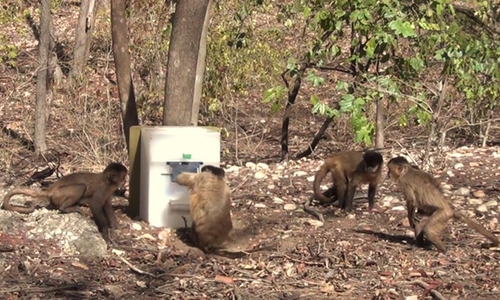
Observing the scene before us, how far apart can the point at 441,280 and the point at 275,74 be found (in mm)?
8402

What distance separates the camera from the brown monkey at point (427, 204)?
7715mm

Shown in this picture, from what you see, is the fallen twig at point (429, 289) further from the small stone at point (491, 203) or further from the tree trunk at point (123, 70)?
the tree trunk at point (123, 70)

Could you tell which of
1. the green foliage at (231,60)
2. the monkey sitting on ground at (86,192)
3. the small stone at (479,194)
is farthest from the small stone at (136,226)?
the green foliage at (231,60)

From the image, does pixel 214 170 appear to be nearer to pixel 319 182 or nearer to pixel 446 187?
pixel 319 182

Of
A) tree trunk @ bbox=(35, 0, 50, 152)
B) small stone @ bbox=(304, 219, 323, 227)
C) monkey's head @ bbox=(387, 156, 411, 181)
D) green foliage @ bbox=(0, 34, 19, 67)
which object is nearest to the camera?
monkey's head @ bbox=(387, 156, 411, 181)

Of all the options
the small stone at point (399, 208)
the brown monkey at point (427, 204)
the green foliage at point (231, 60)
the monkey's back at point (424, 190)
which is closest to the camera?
the brown monkey at point (427, 204)

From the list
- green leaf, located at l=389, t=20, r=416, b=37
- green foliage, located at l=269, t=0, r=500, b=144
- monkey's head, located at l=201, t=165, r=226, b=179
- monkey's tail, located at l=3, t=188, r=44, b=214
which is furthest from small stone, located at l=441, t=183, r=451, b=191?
monkey's tail, located at l=3, t=188, r=44, b=214

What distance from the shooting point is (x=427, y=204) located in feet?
25.8

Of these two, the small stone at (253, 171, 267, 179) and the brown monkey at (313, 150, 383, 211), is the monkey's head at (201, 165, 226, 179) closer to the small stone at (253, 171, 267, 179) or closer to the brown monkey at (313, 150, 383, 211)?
the brown monkey at (313, 150, 383, 211)

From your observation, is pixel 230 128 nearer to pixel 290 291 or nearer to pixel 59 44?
pixel 59 44

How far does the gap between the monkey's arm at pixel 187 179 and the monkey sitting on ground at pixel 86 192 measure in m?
0.64

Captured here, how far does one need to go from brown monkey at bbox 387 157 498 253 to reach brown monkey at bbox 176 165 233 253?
150cm

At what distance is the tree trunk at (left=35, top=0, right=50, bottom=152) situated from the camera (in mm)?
12836

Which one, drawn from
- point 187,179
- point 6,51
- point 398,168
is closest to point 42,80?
point 6,51
